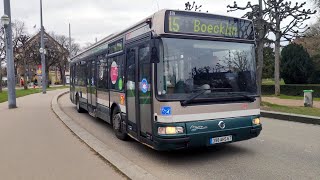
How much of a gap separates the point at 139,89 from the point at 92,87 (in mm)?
5467

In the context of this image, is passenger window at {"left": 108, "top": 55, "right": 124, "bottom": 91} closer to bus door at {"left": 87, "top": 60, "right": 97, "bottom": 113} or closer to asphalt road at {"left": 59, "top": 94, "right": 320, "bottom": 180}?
asphalt road at {"left": 59, "top": 94, "right": 320, "bottom": 180}

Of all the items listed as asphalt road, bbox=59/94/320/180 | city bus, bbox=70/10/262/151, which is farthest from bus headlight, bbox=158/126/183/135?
asphalt road, bbox=59/94/320/180

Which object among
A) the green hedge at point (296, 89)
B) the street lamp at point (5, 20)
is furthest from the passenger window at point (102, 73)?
the green hedge at point (296, 89)

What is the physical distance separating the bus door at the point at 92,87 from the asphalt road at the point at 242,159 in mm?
2774

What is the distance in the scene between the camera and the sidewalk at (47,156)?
19.8 feet

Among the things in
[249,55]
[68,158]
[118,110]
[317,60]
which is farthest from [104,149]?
[317,60]

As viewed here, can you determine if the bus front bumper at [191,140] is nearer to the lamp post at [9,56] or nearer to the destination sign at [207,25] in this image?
the destination sign at [207,25]

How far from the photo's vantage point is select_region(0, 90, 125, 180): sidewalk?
603 cm

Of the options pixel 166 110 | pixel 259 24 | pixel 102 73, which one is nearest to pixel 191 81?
pixel 166 110

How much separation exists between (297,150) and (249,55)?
2370 millimetres

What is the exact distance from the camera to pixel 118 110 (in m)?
9.07

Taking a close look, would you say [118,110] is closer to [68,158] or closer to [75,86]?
[68,158]

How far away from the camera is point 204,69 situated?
6.63 m

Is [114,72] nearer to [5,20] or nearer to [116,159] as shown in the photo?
[116,159]
